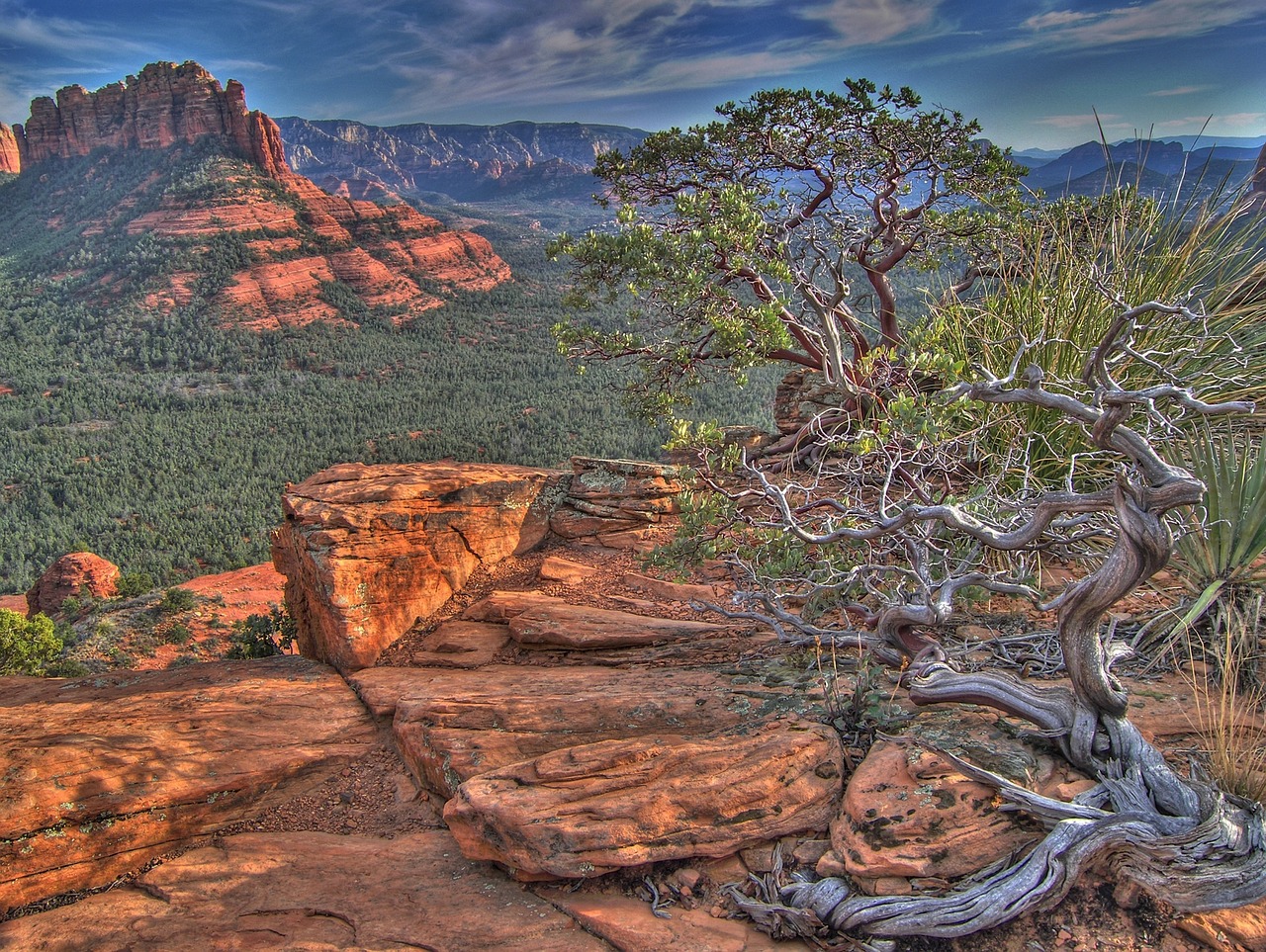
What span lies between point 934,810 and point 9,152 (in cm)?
14629

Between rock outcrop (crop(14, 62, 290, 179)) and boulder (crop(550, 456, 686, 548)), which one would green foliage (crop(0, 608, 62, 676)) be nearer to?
boulder (crop(550, 456, 686, 548))

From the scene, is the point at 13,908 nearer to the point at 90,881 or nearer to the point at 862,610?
the point at 90,881

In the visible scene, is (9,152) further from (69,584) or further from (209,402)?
(69,584)

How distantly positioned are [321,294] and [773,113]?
6814 cm

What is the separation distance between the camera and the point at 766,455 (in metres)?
10.1

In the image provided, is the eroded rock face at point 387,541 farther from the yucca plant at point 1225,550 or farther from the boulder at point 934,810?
the yucca plant at point 1225,550

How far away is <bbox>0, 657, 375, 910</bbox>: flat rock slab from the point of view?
4.45m

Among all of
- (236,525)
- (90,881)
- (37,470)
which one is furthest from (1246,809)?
(37,470)

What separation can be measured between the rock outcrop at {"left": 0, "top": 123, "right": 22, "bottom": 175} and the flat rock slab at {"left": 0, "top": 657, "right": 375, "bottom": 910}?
135m

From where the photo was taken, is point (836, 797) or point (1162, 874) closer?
point (1162, 874)

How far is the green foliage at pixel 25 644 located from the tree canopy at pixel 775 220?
603 inches

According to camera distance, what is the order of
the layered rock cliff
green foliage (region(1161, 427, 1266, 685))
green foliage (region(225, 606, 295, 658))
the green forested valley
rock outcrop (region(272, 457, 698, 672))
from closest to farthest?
green foliage (region(1161, 427, 1266, 685)) < rock outcrop (region(272, 457, 698, 672)) < green foliage (region(225, 606, 295, 658)) < the green forested valley < the layered rock cliff

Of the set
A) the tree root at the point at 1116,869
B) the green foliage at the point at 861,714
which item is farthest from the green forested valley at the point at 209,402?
the tree root at the point at 1116,869

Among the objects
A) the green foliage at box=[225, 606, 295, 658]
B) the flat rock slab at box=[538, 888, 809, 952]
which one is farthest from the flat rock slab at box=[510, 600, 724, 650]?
the green foliage at box=[225, 606, 295, 658]
